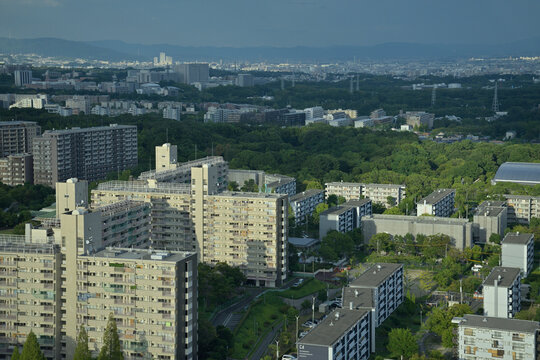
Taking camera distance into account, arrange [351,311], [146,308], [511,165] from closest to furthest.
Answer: [146,308] → [351,311] → [511,165]

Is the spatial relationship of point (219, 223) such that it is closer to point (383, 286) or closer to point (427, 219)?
point (383, 286)

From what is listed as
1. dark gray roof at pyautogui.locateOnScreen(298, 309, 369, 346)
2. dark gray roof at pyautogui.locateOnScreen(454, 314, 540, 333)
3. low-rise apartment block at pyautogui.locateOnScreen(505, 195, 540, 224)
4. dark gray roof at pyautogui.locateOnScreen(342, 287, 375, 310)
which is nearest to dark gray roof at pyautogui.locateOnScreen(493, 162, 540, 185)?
low-rise apartment block at pyautogui.locateOnScreen(505, 195, 540, 224)

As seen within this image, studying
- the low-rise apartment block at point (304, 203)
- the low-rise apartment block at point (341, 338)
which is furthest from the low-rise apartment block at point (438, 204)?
the low-rise apartment block at point (341, 338)

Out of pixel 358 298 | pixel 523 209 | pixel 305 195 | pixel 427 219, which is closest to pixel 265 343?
pixel 358 298

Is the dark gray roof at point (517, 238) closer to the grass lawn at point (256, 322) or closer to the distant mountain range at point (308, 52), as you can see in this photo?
the grass lawn at point (256, 322)

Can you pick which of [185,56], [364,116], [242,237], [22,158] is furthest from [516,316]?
[185,56]

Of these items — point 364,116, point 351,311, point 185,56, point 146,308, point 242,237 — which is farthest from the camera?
point 185,56

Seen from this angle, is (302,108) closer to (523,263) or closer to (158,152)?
(158,152)
